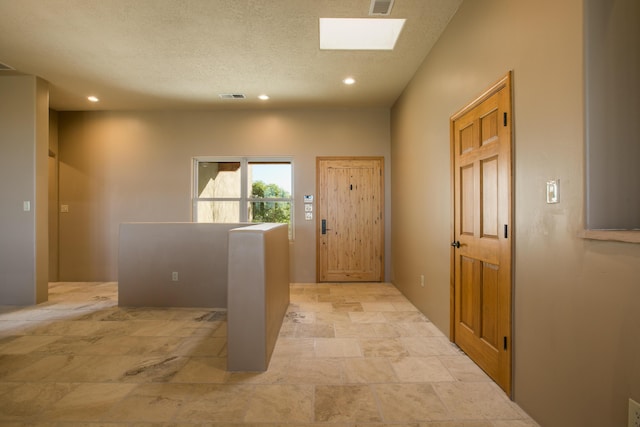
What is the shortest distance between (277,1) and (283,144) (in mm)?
2864

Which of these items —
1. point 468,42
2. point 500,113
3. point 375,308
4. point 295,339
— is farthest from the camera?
point 375,308

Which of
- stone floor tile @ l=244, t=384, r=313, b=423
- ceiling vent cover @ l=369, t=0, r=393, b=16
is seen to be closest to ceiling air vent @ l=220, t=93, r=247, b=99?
ceiling vent cover @ l=369, t=0, r=393, b=16

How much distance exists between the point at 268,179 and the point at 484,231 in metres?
3.92

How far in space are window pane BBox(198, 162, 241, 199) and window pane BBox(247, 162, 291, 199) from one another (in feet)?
0.82

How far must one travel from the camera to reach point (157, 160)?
5527 mm

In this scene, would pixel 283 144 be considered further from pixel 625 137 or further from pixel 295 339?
pixel 625 137

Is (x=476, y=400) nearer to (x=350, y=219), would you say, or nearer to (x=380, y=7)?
(x=380, y=7)

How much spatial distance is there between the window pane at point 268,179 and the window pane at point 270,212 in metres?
0.14

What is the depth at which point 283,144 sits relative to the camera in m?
5.51

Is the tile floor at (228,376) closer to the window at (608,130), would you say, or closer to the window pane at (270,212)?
the window at (608,130)

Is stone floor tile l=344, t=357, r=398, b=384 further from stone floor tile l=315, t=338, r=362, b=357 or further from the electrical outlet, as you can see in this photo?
the electrical outlet

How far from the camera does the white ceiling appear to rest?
2830 mm

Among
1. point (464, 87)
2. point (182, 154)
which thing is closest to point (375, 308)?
point (464, 87)

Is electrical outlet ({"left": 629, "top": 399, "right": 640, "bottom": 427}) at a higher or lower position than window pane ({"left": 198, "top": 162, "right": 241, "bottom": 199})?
lower
